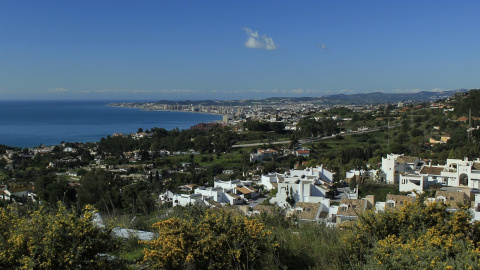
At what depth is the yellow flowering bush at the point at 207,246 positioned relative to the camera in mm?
2688

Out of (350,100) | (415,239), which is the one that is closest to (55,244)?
(415,239)

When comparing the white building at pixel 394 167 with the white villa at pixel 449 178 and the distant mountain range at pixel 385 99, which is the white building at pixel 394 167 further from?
the distant mountain range at pixel 385 99

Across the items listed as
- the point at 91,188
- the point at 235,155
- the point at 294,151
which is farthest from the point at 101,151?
the point at 91,188

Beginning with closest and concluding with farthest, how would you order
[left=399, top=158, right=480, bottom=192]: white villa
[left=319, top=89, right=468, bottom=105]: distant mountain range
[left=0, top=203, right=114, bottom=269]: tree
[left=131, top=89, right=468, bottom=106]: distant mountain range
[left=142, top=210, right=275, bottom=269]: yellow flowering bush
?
[left=0, top=203, right=114, bottom=269]: tree, [left=142, top=210, right=275, bottom=269]: yellow flowering bush, [left=399, top=158, right=480, bottom=192]: white villa, [left=319, top=89, right=468, bottom=105]: distant mountain range, [left=131, top=89, right=468, bottom=106]: distant mountain range

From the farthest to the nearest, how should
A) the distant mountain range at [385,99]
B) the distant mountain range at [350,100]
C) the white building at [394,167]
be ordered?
the distant mountain range at [350,100] < the distant mountain range at [385,99] < the white building at [394,167]

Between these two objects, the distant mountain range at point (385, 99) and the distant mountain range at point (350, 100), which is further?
the distant mountain range at point (350, 100)

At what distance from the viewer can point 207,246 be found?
2.71 meters

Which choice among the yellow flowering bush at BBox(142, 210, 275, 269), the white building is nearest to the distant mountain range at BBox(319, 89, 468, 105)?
the white building

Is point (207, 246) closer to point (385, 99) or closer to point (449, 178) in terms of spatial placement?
point (449, 178)

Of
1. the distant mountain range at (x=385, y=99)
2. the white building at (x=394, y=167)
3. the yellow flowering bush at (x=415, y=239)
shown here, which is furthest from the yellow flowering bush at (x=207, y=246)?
the distant mountain range at (x=385, y=99)

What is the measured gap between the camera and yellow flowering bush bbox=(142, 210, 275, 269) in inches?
106

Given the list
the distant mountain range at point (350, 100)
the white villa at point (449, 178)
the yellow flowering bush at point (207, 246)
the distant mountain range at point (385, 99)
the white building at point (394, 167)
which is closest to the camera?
the yellow flowering bush at point (207, 246)

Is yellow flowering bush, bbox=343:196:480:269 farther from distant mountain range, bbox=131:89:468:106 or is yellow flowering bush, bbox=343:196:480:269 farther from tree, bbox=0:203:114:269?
distant mountain range, bbox=131:89:468:106

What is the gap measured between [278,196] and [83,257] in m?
10.2
